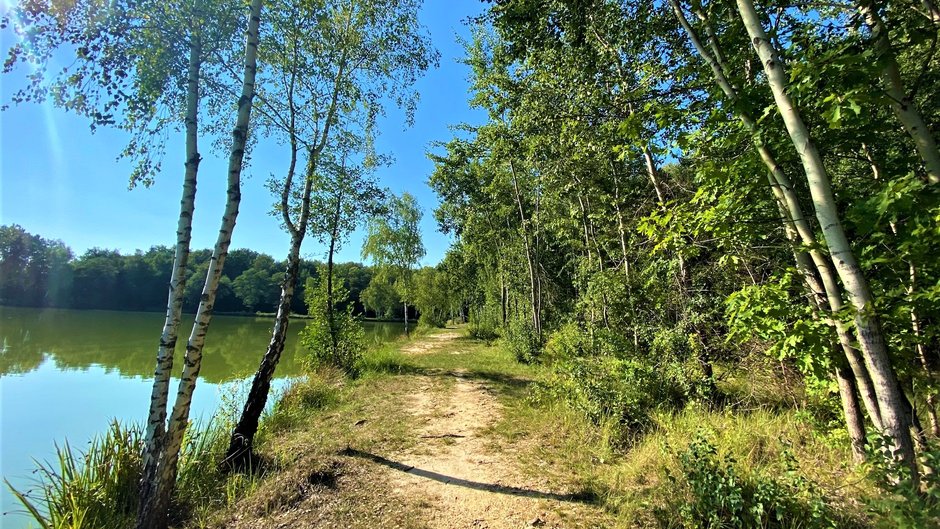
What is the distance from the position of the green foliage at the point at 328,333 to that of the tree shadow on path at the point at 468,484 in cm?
556

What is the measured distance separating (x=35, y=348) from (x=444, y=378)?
19225mm

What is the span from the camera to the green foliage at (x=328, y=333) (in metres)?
10.0

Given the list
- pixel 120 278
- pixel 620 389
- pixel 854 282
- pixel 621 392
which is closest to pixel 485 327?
pixel 620 389

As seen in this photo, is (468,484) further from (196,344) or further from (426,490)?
(196,344)

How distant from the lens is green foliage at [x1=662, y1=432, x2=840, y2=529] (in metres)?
2.56

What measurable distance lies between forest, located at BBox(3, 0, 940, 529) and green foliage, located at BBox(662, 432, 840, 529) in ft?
0.07

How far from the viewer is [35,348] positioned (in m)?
16.0

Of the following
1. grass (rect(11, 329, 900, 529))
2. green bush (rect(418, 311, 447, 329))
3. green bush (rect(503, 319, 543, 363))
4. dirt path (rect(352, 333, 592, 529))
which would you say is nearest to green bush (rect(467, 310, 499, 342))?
green bush (rect(503, 319, 543, 363))

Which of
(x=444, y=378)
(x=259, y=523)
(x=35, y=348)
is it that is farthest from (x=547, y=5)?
(x=35, y=348)

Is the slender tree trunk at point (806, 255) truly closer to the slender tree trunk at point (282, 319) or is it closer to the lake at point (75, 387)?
A: the slender tree trunk at point (282, 319)

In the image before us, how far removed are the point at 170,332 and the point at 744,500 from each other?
16.8 feet

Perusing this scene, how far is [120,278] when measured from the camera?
2025 inches

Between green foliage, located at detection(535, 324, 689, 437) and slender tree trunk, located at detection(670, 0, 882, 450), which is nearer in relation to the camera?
slender tree trunk, located at detection(670, 0, 882, 450)

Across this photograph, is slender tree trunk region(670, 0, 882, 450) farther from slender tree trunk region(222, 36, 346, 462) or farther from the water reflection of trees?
the water reflection of trees
